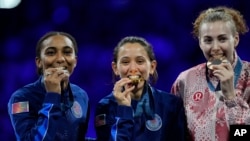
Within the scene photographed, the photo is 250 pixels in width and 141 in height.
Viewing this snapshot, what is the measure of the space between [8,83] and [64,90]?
5.14 feet

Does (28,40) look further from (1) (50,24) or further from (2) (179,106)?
(2) (179,106)

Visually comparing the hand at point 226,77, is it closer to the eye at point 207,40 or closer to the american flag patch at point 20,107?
the eye at point 207,40

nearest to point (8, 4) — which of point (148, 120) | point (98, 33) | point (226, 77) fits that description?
point (98, 33)

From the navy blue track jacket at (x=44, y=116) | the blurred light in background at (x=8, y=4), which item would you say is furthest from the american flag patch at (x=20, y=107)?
the blurred light in background at (x=8, y=4)

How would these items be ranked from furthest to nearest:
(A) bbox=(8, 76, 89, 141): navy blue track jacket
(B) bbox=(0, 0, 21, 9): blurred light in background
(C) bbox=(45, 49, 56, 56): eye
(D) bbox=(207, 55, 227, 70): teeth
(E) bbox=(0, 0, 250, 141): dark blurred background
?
(B) bbox=(0, 0, 21, 9): blurred light in background
(E) bbox=(0, 0, 250, 141): dark blurred background
(C) bbox=(45, 49, 56, 56): eye
(D) bbox=(207, 55, 227, 70): teeth
(A) bbox=(8, 76, 89, 141): navy blue track jacket

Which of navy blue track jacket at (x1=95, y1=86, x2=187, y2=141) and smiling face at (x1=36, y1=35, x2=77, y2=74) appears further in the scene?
smiling face at (x1=36, y1=35, x2=77, y2=74)

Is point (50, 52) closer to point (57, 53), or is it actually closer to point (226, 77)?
point (57, 53)

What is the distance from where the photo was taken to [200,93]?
2.55 meters

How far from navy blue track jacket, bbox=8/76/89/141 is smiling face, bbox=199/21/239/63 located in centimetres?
64

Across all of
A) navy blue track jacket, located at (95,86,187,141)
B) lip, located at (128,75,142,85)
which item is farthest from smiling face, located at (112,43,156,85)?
navy blue track jacket, located at (95,86,187,141)

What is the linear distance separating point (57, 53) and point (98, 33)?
4.73 feet

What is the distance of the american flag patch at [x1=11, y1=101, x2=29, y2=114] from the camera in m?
2.38

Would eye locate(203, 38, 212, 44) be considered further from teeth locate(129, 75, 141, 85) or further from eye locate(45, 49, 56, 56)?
eye locate(45, 49, 56, 56)

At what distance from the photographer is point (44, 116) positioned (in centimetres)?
233
